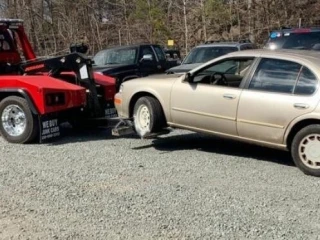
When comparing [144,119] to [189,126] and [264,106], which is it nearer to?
[189,126]

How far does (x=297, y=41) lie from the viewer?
12.2 m

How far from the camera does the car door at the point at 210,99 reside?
24.1ft

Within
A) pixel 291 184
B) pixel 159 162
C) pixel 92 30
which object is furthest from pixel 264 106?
pixel 92 30

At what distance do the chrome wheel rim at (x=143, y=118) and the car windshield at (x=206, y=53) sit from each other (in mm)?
6342

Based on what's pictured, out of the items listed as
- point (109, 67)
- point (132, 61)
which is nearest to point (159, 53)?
point (132, 61)

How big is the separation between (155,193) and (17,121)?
4053 mm

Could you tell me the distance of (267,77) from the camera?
710 centimetres

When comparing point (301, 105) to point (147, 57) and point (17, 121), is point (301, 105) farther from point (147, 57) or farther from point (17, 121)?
point (147, 57)

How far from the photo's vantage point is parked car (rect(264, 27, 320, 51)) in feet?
39.7

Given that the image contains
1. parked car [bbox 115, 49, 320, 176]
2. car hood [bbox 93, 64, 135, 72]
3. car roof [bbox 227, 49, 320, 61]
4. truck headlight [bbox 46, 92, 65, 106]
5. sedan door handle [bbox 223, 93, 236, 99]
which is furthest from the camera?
car hood [bbox 93, 64, 135, 72]

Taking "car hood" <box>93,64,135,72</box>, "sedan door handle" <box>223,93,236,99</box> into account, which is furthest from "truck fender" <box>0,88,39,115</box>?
"car hood" <box>93,64,135,72</box>

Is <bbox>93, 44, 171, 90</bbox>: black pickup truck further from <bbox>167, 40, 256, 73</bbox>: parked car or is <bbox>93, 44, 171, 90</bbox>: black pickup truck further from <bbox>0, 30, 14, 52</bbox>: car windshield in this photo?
<bbox>0, 30, 14, 52</bbox>: car windshield

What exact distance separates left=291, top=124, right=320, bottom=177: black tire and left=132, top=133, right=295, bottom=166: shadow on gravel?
603 mm

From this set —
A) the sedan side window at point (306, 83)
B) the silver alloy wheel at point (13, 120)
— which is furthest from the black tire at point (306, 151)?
the silver alloy wheel at point (13, 120)
